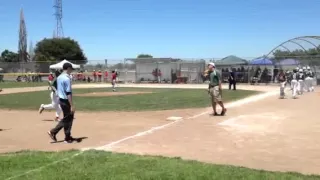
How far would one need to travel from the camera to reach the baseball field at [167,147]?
7.14m

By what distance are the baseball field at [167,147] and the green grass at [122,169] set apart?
15 millimetres

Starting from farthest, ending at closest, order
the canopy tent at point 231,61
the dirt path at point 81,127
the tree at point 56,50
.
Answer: the tree at point 56,50
the canopy tent at point 231,61
the dirt path at point 81,127

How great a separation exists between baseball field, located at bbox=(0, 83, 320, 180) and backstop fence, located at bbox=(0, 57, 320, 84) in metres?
30.5

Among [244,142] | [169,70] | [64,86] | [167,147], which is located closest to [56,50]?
[169,70]

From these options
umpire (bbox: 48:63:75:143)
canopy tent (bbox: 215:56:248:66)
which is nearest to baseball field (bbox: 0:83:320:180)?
umpire (bbox: 48:63:75:143)

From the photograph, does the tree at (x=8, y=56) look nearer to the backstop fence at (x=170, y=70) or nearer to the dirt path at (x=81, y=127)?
the backstop fence at (x=170, y=70)

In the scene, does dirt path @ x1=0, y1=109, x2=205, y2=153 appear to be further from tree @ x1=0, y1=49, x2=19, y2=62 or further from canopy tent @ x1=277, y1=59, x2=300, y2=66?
tree @ x1=0, y1=49, x2=19, y2=62

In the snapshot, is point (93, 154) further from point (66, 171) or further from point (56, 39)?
point (56, 39)

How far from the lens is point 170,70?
52.7 metres

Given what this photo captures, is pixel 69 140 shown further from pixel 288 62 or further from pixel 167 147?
pixel 288 62

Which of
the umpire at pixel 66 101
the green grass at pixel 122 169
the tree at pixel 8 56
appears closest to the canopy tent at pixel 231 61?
the umpire at pixel 66 101

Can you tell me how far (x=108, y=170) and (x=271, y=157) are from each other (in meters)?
3.27

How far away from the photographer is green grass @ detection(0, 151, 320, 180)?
679 cm

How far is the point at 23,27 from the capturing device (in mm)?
114500
